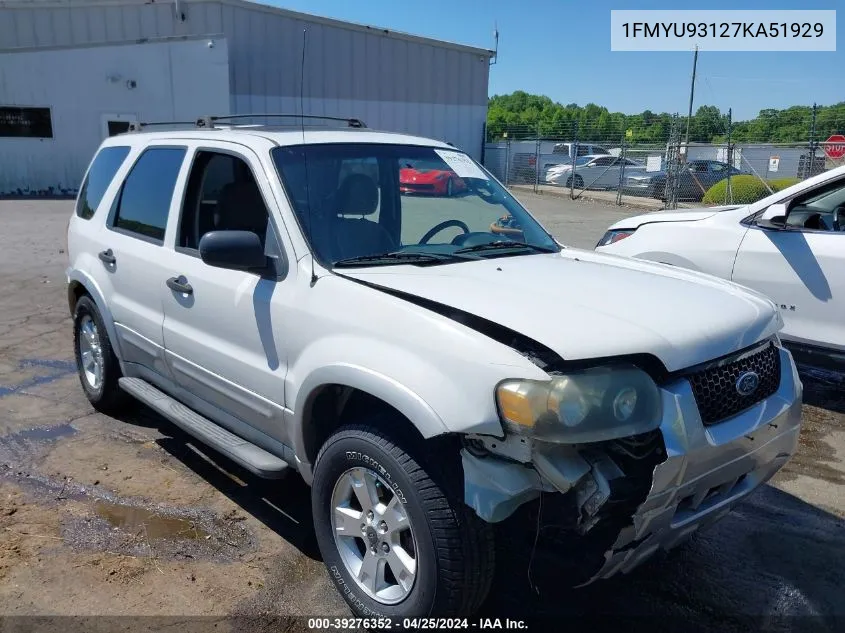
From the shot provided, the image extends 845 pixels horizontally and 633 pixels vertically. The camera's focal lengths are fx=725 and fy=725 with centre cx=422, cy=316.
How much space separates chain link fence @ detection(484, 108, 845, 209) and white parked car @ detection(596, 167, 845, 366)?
31.1 feet

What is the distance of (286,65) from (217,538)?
2693 centimetres

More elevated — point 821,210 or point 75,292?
point 821,210

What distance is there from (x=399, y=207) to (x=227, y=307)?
3.49ft

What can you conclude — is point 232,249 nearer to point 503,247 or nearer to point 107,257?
point 503,247

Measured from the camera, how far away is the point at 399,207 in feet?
12.6

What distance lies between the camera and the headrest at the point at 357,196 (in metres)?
3.45

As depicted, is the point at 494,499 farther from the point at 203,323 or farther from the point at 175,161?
the point at 175,161

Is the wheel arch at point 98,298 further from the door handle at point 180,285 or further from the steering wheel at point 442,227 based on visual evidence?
the steering wheel at point 442,227

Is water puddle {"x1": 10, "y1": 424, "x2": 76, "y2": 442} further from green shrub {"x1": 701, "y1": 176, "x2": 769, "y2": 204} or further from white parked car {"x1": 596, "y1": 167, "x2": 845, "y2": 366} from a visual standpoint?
green shrub {"x1": 701, "y1": 176, "x2": 769, "y2": 204}

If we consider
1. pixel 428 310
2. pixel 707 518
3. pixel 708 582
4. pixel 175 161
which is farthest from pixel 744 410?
pixel 175 161

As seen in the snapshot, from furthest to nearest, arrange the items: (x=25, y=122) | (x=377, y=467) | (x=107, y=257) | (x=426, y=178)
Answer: (x=25, y=122)
(x=107, y=257)
(x=426, y=178)
(x=377, y=467)

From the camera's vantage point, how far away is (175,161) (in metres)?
4.09

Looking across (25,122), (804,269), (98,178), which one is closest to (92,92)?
(25,122)

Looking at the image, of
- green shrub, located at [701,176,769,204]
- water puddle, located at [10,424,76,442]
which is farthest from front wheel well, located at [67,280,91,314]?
green shrub, located at [701,176,769,204]
